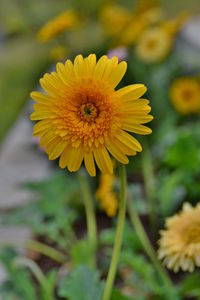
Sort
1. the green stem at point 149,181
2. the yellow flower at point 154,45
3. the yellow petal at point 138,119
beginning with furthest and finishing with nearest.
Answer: the yellow flower at point 154,45, the green stem at point 149,181, the yellow petal at point 138,119

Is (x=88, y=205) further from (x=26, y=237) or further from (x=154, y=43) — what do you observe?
(x=154, y=43)


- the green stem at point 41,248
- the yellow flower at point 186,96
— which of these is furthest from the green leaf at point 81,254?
the yellow flower at point 186,96

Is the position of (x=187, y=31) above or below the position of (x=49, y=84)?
above

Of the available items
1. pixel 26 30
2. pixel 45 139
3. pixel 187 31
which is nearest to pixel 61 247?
pixel 45 139

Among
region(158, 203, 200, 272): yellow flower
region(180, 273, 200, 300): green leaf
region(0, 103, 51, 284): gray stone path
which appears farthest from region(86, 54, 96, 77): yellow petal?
region(0, 103, 51, 284): gray stone path

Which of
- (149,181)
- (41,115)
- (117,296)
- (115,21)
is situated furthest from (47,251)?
(115,21)

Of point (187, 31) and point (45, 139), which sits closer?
point (45, 139)

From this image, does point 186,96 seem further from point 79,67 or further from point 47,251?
point 79,67

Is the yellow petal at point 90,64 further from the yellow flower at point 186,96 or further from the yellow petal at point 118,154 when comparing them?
the yellow flower at point 186,96
